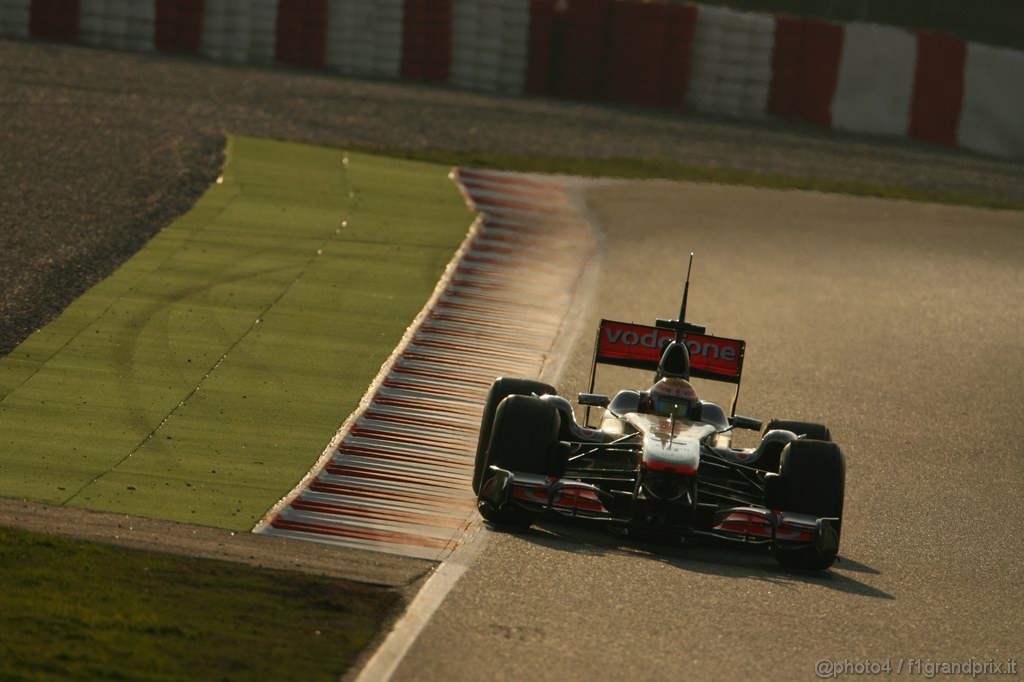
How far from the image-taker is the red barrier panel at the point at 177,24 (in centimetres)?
2828

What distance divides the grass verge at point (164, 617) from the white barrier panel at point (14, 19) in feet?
65.7

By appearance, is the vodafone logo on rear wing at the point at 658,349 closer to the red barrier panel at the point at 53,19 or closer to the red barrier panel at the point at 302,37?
the red barrier panel at the point at 302,37

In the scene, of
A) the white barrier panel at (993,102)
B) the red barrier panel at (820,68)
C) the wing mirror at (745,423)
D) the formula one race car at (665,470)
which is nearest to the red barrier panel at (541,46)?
the red barrier panel at (820,68)

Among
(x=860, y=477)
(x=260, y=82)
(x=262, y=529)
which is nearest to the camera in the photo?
(x=262, y=529)

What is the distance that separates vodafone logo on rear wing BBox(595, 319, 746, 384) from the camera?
39.7ft

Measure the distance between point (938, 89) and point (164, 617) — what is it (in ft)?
77.5

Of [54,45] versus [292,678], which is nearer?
[292,678]

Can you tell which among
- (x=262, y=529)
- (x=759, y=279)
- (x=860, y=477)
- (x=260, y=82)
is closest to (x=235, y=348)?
(x=262, y=529)

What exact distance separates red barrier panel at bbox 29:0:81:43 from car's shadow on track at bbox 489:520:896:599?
1971cm

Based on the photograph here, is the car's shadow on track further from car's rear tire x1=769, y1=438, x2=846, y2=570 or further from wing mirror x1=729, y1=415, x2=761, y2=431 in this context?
wing mirror x1=729, y1=415, x2=761, y2=431

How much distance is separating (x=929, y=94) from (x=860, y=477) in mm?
17848

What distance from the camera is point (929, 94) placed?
2936 cm

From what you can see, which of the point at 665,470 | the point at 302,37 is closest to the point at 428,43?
the point at 302,37

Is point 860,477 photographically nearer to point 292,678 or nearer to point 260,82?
point 292,678
